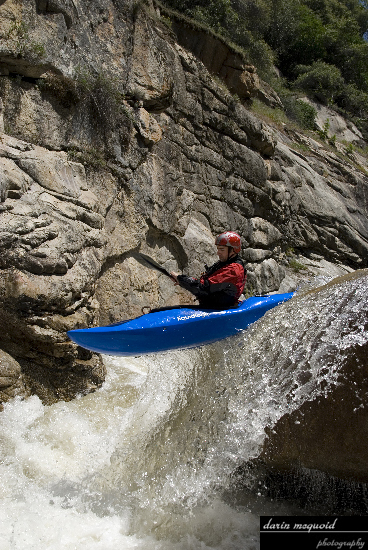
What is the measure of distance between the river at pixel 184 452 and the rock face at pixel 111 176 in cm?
82

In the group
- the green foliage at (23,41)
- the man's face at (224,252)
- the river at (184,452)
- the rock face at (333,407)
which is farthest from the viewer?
the green foliage at (23,41)

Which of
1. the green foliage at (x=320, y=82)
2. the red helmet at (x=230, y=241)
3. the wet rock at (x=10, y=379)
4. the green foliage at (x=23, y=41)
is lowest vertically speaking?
the wet rock at (x=10, y=379)

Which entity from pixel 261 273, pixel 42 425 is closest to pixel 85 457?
pixel 42 425

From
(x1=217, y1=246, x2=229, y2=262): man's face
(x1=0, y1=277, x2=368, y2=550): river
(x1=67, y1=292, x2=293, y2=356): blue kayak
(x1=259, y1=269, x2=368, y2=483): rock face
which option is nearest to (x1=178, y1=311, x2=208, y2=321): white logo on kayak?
(x1=67, y1=292, x2=293, y2=356): blue kayak

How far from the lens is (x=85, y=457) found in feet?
10.8

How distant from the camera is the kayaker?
11.7 ft

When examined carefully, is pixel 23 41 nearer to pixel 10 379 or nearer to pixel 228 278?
pixel 228 278

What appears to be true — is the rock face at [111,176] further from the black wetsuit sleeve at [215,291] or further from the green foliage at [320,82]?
the green foliage at [320,82]

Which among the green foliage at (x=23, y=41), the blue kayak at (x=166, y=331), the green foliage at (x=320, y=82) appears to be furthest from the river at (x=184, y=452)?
the green foliage at (x=320, y=82)

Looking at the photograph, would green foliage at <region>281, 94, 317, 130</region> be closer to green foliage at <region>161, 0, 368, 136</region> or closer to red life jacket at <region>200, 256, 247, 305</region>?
green foliage at <region>161, 0, 368, 136</region>

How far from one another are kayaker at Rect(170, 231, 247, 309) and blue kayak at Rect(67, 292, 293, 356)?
4.2 inches

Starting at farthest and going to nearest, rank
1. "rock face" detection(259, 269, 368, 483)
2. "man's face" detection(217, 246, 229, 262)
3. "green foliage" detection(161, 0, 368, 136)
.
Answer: "green foliage" detection(161, 0, 368, 136) < "man's face" detection(217, 246, 229, 262) < "rock face" detection(259, 269, 368, 483)

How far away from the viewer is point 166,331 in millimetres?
3428

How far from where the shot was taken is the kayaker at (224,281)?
3.56m
